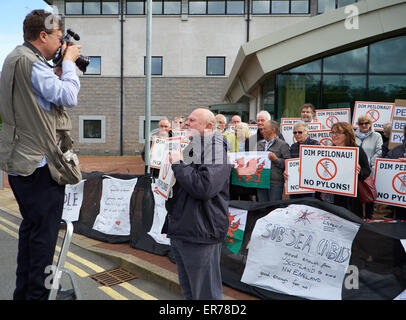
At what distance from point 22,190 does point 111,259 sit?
287 centimetres

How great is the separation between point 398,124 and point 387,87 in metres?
7.64

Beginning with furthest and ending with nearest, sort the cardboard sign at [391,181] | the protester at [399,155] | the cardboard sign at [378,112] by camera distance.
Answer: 1. the cardboard sign at [378,112]
2. the protester at [399,155]
3. the cardboard sign at [391,181]

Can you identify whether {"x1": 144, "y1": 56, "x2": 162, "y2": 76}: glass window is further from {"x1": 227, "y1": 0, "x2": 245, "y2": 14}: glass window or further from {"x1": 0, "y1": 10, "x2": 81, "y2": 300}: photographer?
{"x1": 0, "y1": 10, "x2": 81, "y2": 300}: photographer

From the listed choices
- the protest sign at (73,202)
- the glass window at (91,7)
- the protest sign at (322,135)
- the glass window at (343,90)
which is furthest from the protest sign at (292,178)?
the glass window at (91,7)

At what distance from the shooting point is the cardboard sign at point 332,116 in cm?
666

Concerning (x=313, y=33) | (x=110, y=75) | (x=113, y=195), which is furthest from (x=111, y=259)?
(x=110, y=75)

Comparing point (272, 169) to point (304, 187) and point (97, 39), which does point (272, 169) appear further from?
point (97, 39)

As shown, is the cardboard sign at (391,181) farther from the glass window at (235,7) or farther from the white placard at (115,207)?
the glass window at (235,7)

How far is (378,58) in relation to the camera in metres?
11.7

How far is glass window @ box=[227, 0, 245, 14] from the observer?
23183 millimetres

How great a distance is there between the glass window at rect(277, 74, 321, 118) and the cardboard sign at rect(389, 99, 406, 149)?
698cm

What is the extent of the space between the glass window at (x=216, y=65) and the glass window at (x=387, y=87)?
13.0m

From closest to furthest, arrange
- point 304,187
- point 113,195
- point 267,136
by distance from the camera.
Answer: point 304,187
point 267,136
point 113,195

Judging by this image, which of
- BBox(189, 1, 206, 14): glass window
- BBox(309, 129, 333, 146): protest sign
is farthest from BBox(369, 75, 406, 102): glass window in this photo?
BBox(189, 1, 206, 14): glass window
